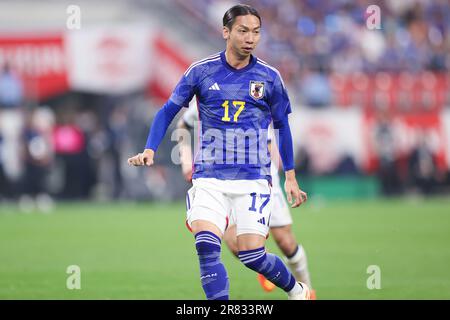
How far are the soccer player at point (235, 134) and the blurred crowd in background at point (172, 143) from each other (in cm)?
1603

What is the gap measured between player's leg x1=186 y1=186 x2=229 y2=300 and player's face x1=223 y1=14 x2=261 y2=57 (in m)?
1.26

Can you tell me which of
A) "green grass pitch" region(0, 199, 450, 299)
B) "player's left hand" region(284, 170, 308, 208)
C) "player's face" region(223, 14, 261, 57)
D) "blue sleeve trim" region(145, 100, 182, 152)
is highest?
"player's face" region(223, 14, 261, 57)

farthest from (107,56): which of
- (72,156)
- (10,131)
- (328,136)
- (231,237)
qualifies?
(231,237)

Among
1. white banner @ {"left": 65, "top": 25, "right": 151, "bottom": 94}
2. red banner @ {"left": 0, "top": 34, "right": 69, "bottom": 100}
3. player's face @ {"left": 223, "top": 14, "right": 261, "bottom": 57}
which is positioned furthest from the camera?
red banner @ {"left": 0, "top": 34, "right": 69, "bottom": 100}

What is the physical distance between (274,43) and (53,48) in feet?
24.0

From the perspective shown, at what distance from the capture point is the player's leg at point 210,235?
8070 mm

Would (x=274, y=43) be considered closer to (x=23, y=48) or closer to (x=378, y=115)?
(x=378, y=115)

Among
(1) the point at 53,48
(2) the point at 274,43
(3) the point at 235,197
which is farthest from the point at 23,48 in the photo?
(3) the point at 235,197

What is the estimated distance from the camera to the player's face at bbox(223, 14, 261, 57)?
8195 mm

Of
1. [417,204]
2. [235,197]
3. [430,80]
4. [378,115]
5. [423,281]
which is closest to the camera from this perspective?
[235,197]

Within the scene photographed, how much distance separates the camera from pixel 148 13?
29250 mm

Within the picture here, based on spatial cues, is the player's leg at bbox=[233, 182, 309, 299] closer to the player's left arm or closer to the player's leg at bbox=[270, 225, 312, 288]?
the player's left arm

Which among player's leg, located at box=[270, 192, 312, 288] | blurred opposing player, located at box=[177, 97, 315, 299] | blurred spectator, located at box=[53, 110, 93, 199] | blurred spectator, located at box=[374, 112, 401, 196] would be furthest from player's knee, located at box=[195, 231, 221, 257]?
blurred spectator, located at box=[374, 112, 401, 196]

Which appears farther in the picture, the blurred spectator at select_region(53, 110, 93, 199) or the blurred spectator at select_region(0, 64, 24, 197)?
the blurred spectator at select_region(53, 110, 93, 199)
